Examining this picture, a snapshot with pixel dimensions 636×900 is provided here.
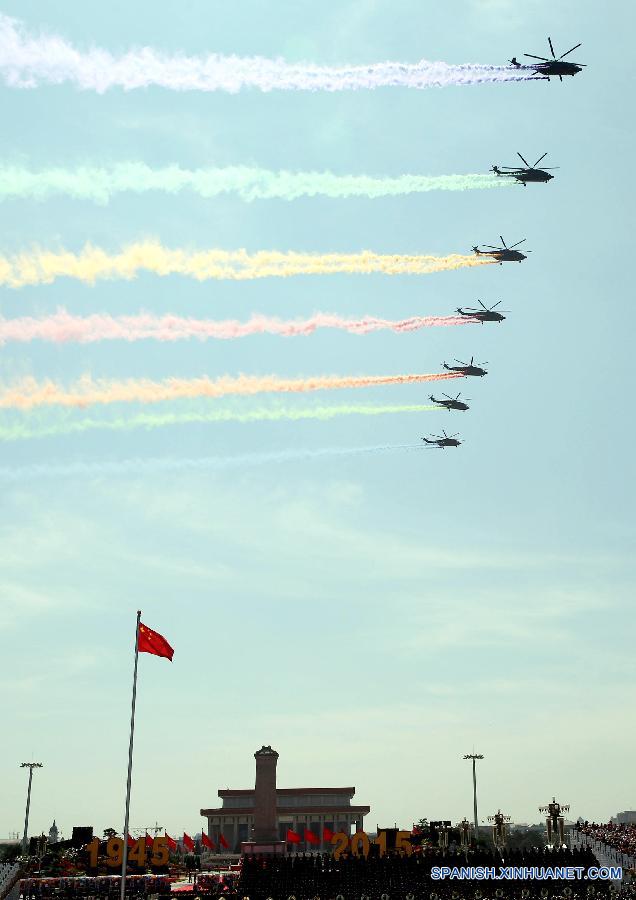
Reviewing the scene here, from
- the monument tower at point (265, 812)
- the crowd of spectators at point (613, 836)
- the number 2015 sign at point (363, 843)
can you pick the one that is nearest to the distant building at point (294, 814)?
the monument tower at point (265, 812)

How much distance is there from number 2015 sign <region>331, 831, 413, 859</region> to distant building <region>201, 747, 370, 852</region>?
66062 millimetres

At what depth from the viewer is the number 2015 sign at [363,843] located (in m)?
97.5

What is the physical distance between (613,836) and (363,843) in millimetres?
35119

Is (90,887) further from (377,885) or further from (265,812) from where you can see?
(265,812)

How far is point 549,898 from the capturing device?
246 ft

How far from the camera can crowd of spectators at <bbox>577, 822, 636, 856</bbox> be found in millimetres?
97688

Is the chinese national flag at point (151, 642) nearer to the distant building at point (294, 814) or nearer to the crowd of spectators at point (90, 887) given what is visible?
the crowd of spectators at point (90, 887)

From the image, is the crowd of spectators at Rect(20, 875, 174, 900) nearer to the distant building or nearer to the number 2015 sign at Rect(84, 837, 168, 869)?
the number 2015 sign at Rect(84, 837, 168, 869)

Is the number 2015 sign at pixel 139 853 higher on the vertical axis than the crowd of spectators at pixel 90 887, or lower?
higher

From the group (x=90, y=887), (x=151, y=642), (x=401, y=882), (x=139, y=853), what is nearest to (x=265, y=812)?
(x=139, y=853)

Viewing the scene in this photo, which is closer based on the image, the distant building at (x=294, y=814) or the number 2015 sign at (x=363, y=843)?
the number 2015 sign at (x=363, y=843)

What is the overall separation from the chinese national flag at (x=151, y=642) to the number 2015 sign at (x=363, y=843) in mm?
42338

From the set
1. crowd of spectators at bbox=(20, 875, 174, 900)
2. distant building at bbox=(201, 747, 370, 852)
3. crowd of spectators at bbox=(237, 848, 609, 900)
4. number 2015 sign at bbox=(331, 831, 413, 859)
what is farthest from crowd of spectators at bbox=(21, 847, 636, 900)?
distant building at bbox=(201, 747, 370, 852)

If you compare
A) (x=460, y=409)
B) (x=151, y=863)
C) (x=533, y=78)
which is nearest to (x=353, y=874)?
(x=151, y=863)
